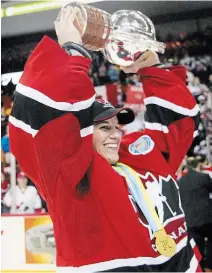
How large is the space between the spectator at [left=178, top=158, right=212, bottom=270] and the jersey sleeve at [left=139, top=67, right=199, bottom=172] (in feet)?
1.78

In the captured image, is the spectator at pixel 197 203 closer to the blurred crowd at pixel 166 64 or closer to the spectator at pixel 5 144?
the blurred crowd at pixel 166 64

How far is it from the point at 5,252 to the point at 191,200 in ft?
3.25

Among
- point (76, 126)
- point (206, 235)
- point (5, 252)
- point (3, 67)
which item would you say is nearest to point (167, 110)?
point (76, 126)

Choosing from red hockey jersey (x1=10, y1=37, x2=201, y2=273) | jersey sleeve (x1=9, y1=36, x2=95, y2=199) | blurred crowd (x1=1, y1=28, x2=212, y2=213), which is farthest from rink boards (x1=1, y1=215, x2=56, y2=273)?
jersey sleeve (x1=9, y1=36, x2=95, y2=199)

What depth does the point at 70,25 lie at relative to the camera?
870 millimetres

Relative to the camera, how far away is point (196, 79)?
1935 millimetres

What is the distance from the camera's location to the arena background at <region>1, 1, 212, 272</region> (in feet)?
5.40

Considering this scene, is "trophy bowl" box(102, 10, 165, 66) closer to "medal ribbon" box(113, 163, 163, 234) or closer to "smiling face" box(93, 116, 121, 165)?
"smiling face" box(93, 116, 121, 165)

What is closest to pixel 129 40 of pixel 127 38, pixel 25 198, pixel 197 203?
pixel 127 38

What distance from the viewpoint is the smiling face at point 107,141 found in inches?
40.4

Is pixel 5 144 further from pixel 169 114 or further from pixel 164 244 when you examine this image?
pixel 164 244

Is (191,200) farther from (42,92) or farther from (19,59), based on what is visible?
(42,92)

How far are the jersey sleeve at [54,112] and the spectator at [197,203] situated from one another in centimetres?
89

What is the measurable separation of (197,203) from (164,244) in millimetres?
759
